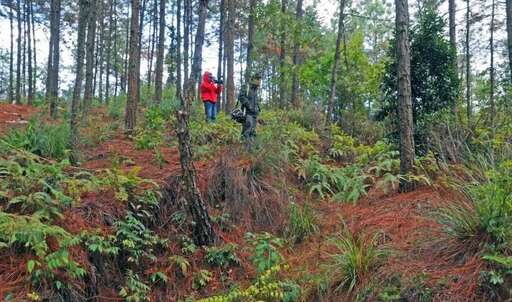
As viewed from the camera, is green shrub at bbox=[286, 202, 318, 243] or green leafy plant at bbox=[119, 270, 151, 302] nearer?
green leafy plant at bbox=[119, 270, 151, 302]

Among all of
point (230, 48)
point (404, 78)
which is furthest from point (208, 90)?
point (404, 78)

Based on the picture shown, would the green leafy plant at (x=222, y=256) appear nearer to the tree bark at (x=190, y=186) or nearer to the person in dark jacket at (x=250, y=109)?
the tree bark at (x=190, y=186)

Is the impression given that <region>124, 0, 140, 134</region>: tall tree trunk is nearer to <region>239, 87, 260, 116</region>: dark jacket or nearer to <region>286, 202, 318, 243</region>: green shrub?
<region>239, 87, 260, 116</region>: dark jacket

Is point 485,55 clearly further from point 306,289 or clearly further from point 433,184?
point 306,289

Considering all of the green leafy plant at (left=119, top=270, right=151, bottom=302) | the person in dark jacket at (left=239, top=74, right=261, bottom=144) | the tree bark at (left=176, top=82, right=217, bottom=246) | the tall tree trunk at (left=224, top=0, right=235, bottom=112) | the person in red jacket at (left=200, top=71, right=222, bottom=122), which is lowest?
the green leafy plant at (left=119, top=270, right=151, bottom=302)

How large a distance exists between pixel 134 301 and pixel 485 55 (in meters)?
24.4

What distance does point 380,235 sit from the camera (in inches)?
197

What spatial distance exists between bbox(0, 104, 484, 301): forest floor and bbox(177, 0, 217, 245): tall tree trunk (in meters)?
0.35

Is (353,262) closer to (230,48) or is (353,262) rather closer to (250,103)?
(250,103)

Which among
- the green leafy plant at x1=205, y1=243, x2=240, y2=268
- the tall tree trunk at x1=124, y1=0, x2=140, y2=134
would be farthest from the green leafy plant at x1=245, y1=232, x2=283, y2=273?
the tall tree trunk at x1=124, y1=0, x2=140, y2=134

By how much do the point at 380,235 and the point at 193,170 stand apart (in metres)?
2.39

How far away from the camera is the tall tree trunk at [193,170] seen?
5242 mm

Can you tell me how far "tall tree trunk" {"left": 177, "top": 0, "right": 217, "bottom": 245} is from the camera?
5.24 metres

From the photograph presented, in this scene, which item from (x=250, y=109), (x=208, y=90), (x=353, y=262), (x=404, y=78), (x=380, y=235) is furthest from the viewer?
(x=208, y=90)
